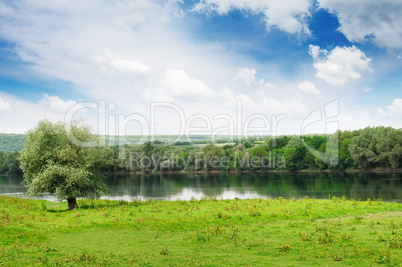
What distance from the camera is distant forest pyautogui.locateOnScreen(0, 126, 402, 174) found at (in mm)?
122625

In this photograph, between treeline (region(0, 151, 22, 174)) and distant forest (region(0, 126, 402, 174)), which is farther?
treeline (region(0, 151, 22, 174))

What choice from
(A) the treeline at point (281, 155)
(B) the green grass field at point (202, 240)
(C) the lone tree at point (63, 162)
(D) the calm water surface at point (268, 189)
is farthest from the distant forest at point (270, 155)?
(B) the green grass field at point (202, 240)

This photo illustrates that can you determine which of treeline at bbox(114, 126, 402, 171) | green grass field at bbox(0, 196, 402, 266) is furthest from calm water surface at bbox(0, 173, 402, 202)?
treeline at bbox(114, 126, 402, 171)

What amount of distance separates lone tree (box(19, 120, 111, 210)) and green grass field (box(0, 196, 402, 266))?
22.5 ft

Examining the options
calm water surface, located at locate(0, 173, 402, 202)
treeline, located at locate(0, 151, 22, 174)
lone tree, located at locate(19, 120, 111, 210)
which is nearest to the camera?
lone tree, located at locate(19, 120, 111, 210)

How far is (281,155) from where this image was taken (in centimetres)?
14988

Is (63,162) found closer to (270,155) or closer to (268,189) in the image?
(268,189)

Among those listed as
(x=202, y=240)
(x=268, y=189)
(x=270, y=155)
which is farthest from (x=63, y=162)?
(x=270, y=155)

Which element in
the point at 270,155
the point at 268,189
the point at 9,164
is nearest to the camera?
the point at 268,189

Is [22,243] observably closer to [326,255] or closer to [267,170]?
[326,255]

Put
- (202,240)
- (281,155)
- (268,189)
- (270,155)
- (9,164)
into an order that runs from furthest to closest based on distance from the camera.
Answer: (9,164) → (270,155) → (281,155) → (268,189) → (202,240)

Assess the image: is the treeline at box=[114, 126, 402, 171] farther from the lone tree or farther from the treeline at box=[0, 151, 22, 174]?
the lone tree

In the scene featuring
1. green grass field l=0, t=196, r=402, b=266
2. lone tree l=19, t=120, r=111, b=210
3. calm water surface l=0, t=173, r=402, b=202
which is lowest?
calm water surface l=0, t=173, r=402, b=202

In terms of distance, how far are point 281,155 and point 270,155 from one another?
530 centimetres
